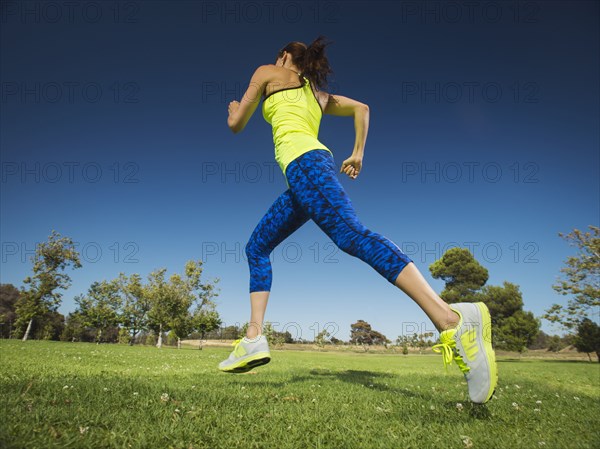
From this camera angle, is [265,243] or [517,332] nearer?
[265,243]

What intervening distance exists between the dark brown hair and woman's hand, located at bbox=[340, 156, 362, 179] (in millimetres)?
816

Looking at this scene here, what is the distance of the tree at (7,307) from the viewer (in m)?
54.9

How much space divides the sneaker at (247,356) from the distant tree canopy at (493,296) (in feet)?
141

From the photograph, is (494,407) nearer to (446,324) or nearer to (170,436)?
(446,324)

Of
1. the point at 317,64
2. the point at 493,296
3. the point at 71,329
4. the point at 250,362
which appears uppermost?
the point at 493,296

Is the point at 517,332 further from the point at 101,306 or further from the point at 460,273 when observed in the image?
the point at 101,306

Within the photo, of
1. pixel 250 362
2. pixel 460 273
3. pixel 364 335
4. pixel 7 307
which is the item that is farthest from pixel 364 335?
pixel 250 362

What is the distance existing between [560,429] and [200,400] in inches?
118

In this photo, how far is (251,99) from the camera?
3.15 m

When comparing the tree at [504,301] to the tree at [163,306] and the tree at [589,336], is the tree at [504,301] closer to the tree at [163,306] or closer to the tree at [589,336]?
the tree at [589,336]

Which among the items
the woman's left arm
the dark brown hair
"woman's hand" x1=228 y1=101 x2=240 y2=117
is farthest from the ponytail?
"woman's hand" x1=228 y1=101 x2=240 y2=117

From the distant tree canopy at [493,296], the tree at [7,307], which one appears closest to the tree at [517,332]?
the distant tree canopy at [493,296]

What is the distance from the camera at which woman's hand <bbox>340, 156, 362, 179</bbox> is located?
349 centimetres

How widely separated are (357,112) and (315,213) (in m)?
1.46
